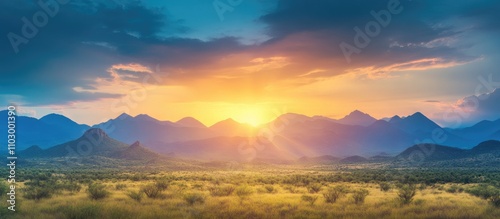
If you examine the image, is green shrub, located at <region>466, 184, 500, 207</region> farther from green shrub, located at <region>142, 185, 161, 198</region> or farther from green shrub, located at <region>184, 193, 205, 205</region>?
green shrub, located at <region>142, 185, 161, 198</region>

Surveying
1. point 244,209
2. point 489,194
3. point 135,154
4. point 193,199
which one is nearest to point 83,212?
point 193,199

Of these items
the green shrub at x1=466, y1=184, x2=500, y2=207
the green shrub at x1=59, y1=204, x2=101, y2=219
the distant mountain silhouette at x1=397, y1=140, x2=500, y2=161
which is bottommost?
the distant mountain silhouette at x1=397, y1=140, x2=500, y2=161

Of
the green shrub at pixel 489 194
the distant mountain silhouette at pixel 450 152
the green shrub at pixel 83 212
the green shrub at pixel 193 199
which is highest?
the green shrub at pixel 83 212

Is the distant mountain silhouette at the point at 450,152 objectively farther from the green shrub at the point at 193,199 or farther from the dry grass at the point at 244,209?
the green shrub at the point at 193,199

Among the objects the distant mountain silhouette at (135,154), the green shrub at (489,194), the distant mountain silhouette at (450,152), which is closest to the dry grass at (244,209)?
the green shrub at (489,194)

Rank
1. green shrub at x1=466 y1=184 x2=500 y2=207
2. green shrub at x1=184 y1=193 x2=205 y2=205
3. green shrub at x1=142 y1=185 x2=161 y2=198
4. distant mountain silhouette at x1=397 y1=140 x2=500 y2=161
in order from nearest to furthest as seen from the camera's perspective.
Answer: green shrub at x1=466 y1=184 x2=500 y2=207 < green shrub at x1=184 y1=193 x2=205 y2=205 < green shrub at x1=142 y1=185 x2=161 y2=198 < distant mountain silhouette at x1=397 y1=140 x2=500 y2=161

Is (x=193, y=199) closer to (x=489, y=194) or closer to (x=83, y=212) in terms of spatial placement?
(x=83, y=212)

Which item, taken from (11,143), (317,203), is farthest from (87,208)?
(317,203)

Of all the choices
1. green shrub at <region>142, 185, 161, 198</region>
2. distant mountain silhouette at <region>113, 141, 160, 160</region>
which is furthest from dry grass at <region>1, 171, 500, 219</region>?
distant mountain silhouette at <region>113, 141, 160, 160</region>

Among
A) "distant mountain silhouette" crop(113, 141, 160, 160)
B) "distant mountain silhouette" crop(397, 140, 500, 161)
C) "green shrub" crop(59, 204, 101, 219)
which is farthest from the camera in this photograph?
"distant mountain silhouette" crop(113, 141, 160, 160)

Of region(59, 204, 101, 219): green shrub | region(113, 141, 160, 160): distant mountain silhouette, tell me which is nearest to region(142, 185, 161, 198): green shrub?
region(59, 204, 101, 219): green shrub

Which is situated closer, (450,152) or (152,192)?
(152,192)

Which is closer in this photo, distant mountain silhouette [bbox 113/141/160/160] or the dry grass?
the dry grass

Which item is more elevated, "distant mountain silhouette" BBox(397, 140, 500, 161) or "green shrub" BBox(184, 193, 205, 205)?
"green shrub" BBox(184, 193, 205, 205)
